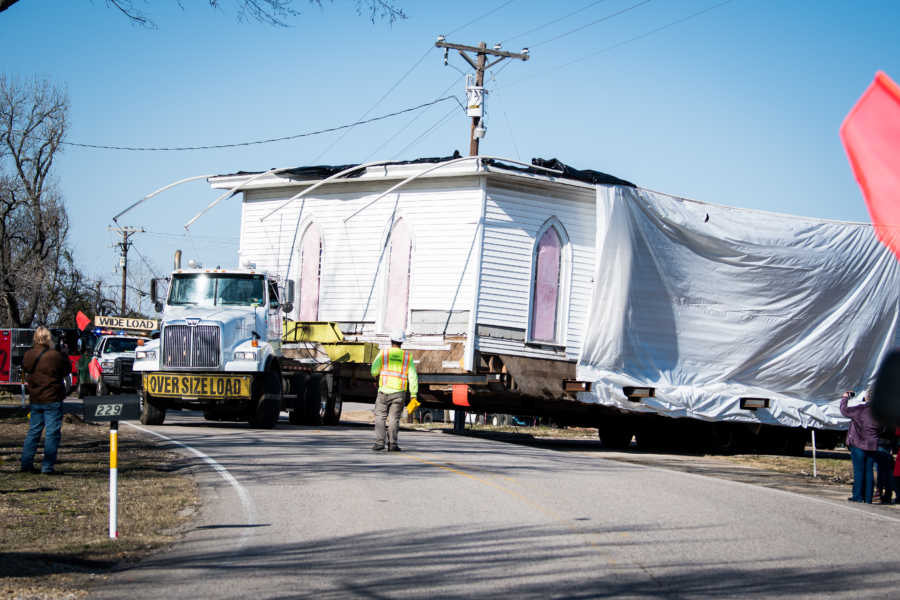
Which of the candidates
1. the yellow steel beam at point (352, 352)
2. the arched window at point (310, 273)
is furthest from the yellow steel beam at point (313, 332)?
the arched window at point (310, 273)

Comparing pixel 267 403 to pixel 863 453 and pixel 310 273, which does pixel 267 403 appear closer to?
pixel 310 273

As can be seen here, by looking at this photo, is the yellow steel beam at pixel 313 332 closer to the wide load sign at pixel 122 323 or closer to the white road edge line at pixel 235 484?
the white road edge line at pixel 235 484

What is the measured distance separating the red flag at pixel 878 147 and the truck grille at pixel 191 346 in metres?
18.1

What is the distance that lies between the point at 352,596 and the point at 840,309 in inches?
787

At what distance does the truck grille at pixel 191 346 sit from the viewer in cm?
2048

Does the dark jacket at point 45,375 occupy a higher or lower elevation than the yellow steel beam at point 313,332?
lower

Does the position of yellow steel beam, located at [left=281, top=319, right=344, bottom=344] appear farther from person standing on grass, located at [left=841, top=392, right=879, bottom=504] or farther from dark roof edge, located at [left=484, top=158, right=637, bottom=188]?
person standing on grass, located at [left=841, top=392, right=879, bottom=504]

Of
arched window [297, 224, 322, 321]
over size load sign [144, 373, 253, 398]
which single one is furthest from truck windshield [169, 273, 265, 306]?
arched window [297, 224, 322, 321]

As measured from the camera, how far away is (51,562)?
810 cm

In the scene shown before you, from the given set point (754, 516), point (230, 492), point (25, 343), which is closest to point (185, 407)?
point (230, 492)

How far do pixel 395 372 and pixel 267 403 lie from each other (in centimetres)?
515

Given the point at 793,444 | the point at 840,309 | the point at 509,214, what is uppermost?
the point at 509,214

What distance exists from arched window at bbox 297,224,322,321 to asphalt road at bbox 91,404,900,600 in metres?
11.8

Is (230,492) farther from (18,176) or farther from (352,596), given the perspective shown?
(18,176)
